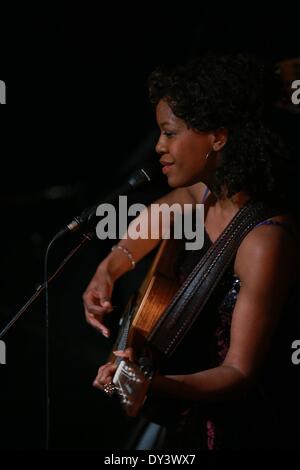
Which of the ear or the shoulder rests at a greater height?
the ear

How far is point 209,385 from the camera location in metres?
1.64

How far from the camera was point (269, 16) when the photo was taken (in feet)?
9.73

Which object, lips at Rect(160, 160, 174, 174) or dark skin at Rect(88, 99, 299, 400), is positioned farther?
lips at Rect(160, 160, 174, 174)

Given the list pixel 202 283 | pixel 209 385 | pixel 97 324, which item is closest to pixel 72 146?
pixel 97 324

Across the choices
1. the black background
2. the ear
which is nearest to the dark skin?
the ear

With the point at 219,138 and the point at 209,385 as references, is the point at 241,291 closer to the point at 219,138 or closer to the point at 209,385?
the point at 209,385

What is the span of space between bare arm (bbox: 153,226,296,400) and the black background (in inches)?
57.3

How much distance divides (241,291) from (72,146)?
2742mm

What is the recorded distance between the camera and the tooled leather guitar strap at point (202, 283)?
1866mm

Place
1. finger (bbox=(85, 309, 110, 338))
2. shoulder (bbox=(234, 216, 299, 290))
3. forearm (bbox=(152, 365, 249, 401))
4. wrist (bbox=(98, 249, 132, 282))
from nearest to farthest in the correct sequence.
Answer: forearm (bbox=(152, 365, 249, 401)), shoulder (bbox=(234, 216, 299, 290)), finger (bbox=(85, 309, 110, 338)), wrist (bbox=(98, 249, 132, 282))

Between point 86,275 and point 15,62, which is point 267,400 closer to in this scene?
point 86,275

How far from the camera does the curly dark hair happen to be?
6.28 ft

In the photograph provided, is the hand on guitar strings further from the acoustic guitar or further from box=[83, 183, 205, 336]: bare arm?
box=[83, 183, 205, 336]: bare arm
